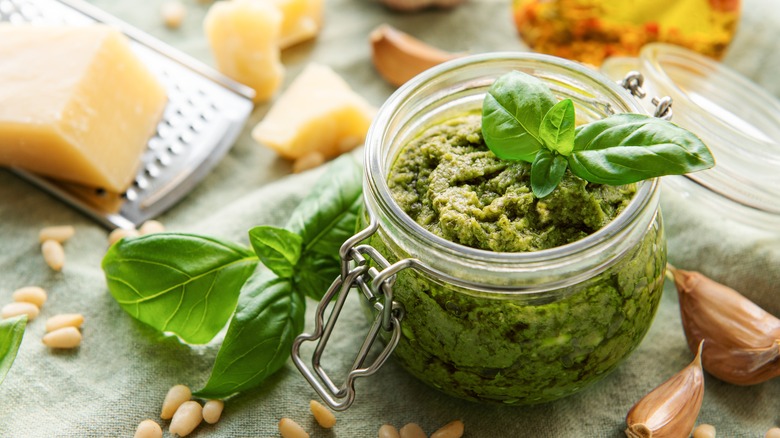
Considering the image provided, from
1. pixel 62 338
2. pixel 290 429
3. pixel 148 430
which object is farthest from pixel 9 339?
pixel 290 429

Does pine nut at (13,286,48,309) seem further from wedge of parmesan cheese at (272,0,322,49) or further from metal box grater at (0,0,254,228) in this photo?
wedge of parmesan cheese at (272,0,322,49)

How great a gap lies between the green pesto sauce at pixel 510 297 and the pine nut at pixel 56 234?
87cm

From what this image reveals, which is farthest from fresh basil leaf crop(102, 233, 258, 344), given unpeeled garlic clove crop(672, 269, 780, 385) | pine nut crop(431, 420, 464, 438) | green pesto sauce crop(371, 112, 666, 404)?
unpeeled garlic clove crop(672, 269, 780, 385)

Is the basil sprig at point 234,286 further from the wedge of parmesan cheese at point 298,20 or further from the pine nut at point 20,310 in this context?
the wedge of parmesan cheese at point 298,20

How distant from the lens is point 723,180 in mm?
1500

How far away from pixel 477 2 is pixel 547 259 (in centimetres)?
149

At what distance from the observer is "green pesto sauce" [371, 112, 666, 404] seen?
3.70ft

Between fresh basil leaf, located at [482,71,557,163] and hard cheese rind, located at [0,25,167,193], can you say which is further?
hard cheese rind, located at [0,25,167,193]

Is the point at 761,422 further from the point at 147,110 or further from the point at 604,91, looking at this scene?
the point at 147,110

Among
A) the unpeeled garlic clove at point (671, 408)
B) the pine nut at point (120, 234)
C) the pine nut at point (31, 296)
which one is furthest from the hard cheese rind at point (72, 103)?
the unpeeled garlic clove at point (671, 408)

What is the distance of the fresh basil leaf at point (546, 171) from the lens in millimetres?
1125

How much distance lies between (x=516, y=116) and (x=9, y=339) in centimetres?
97

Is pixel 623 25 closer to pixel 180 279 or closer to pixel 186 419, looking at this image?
pixel 180 279

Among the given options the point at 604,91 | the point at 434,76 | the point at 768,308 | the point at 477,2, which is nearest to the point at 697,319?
the point at 768,308
